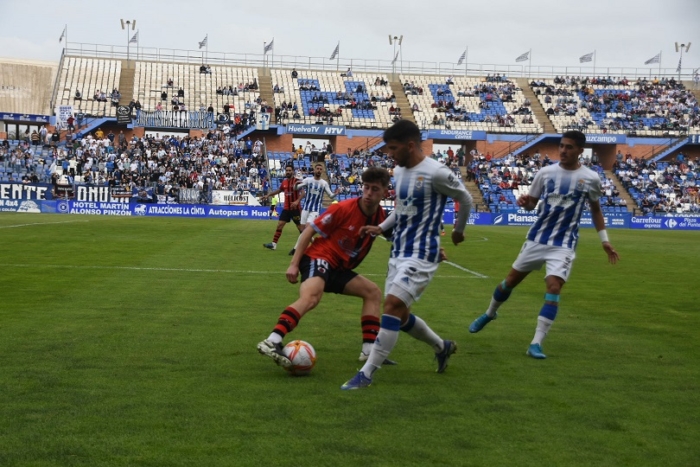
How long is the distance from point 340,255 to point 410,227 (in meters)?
0.91

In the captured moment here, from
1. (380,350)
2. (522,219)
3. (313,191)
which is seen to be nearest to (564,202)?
(380,350)

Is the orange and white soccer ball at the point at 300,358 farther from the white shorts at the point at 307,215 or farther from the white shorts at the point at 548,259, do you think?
the white shorts at the point at 307,215

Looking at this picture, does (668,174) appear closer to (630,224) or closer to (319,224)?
(630,224)

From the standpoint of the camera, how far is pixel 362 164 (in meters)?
59.3

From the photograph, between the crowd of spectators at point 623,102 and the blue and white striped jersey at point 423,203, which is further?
the crowd of spectators at point 623,102

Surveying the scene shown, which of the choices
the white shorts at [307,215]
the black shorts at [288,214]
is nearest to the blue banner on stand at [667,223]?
the black shorts at [288,214]

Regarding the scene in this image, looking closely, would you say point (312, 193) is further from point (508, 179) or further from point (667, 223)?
point (508, 179)

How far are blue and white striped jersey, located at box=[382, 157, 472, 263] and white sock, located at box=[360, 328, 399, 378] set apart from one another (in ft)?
2.31

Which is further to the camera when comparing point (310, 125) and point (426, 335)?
point (310, 125)

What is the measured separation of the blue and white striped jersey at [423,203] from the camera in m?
6.98

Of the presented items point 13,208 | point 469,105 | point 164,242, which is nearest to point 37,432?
point 164,242

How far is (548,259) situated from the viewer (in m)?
8.86

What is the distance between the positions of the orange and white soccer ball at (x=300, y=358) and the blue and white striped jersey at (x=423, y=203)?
113cm

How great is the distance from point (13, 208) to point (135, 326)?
40122mm
